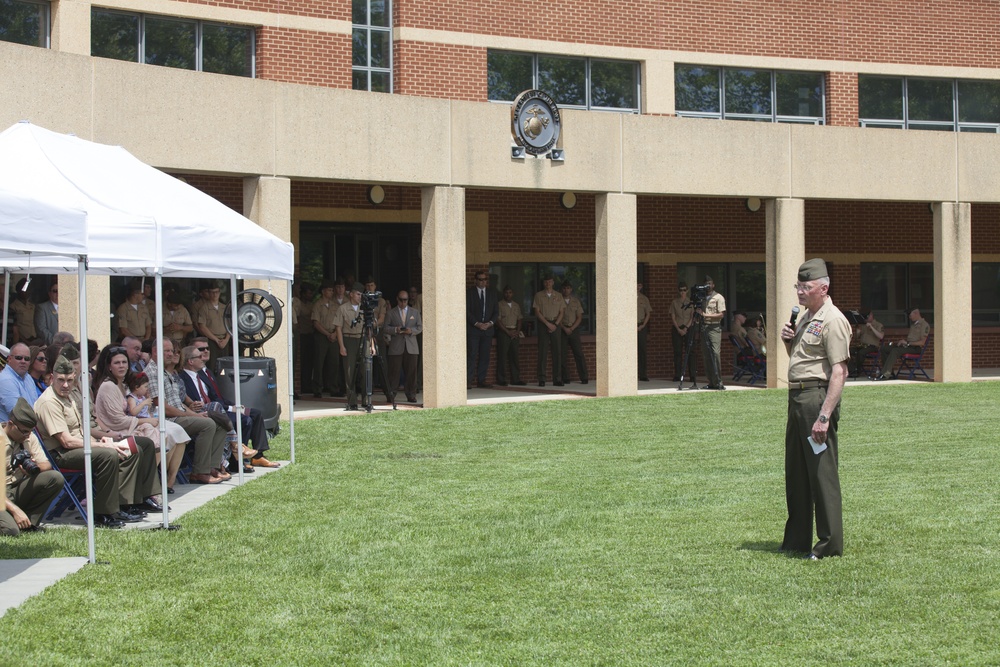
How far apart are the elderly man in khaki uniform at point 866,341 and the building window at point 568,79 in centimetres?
638

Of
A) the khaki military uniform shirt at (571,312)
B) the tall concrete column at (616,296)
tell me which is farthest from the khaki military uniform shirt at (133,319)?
the khaki military uniform shirt at (571,312)

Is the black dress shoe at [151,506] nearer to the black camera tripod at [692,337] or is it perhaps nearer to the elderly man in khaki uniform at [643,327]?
the black camera tripod at [692,337]

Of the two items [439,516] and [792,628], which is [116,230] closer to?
[439,516]

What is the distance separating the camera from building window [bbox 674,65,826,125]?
2562 centimetres

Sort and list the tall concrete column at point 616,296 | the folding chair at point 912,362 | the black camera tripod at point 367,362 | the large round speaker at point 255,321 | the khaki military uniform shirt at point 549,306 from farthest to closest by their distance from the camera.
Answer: the folding chair at point 912,362 → the khaki military uniform shirt at point 549,306 → the tall concrete column at point 616,296 → the black camera tripod at point 367,362 → the large round speaker at point 255,321

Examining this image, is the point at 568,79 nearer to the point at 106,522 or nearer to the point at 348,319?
the point at 348,319

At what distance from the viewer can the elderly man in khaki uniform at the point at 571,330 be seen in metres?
24.3

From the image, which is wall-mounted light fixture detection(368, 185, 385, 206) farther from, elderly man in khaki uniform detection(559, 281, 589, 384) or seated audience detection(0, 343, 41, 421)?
seated audience detection(0, 343, 41, 421)

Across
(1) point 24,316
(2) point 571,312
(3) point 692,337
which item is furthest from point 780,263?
(1) point 24,316

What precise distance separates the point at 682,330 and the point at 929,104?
303 inches

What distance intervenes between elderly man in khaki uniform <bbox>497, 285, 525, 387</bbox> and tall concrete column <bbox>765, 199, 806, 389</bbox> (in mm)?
4481

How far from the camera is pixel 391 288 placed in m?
24.2

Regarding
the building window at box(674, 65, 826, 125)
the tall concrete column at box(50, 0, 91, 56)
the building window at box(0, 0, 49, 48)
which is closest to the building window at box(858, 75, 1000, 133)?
the building window at box(674, 65, 826, 125)

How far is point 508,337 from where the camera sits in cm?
2419
